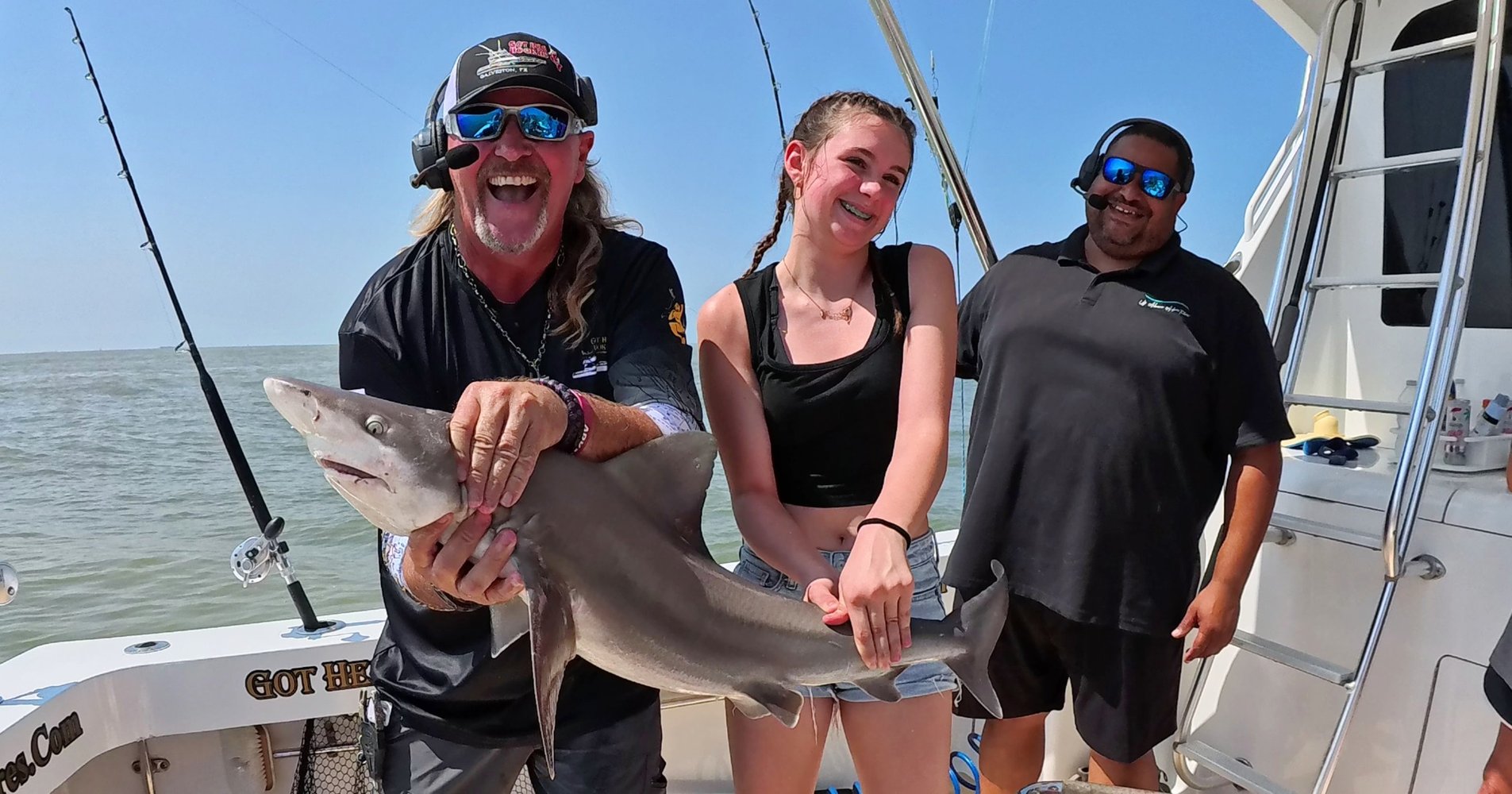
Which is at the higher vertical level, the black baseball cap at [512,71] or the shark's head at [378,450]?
the black baseball cap at [512,71]

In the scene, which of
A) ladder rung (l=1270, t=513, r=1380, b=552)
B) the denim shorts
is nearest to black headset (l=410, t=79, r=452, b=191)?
the denim shorts

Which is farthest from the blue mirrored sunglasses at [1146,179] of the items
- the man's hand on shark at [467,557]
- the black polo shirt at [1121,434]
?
the man's hand on shark at [467,557]

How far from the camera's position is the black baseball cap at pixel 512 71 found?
1894mm

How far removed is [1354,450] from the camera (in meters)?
3.56

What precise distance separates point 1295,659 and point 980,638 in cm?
165

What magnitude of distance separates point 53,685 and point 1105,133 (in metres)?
3.57

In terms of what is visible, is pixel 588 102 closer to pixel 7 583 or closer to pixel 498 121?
pixel 498 121

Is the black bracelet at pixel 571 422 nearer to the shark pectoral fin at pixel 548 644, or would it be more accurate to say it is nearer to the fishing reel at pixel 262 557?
the shark pectoral fin at pixel 548 644

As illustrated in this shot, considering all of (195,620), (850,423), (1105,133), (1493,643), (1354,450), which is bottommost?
(195,620)

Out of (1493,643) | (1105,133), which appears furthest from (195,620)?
(1493,643)

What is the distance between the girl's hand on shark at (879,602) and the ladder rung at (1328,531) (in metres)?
1.67

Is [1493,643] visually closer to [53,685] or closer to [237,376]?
[53,685]

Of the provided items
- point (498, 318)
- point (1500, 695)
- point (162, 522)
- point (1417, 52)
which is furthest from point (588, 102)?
point (162, 522)

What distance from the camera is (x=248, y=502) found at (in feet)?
11.1
